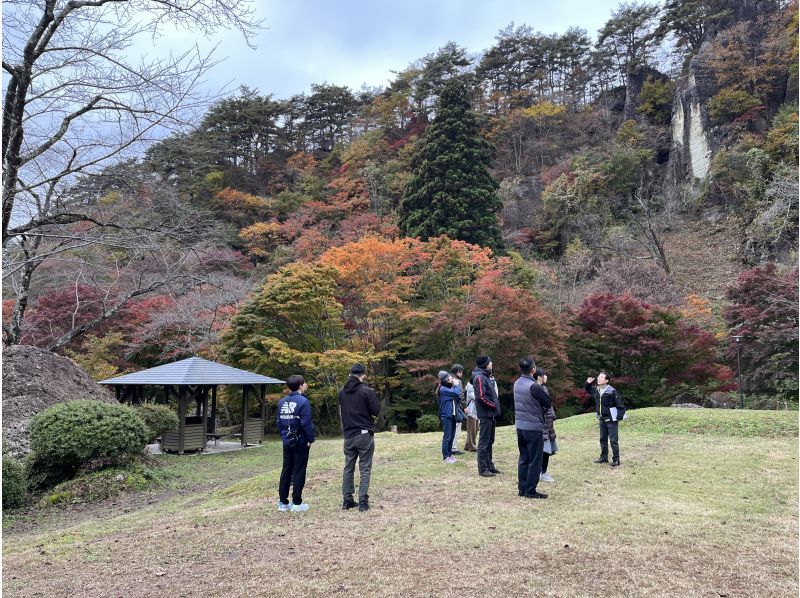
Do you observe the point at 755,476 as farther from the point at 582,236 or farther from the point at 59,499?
the point at 582,236

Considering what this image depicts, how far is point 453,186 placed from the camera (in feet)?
85.8

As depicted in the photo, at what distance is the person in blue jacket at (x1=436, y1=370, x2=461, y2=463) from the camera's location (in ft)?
27.1

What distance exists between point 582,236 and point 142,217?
87.0 feet

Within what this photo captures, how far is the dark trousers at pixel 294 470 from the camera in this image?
5.98 m

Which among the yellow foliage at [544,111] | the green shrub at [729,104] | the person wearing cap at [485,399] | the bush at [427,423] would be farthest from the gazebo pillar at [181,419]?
the green shrub at [729,104]

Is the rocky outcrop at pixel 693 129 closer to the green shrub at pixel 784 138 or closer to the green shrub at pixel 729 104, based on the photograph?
the green shrub at pixel 729 104

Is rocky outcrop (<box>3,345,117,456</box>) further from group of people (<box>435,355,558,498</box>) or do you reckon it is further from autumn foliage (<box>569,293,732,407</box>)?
autumn foliage (<box>569,293,732,407</box>)

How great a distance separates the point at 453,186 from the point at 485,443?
20183 millimetres

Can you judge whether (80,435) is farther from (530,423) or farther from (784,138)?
(784,138)

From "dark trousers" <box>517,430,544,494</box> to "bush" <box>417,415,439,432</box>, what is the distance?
507 inches

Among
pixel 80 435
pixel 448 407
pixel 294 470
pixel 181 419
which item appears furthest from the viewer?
pixel 181 419

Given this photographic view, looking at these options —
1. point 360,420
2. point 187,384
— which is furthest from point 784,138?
point 360,420

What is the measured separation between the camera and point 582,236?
101ft

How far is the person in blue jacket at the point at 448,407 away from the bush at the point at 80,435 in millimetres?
5745
